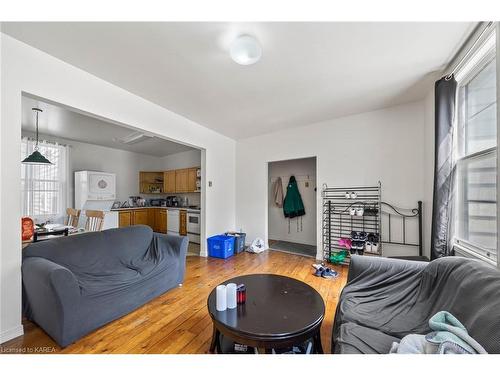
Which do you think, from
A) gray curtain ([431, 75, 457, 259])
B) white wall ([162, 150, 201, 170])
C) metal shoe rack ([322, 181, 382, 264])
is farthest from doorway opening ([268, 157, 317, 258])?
gray curtain ([431, 75, 457, 259])

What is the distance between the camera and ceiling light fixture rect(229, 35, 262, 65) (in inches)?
63.4

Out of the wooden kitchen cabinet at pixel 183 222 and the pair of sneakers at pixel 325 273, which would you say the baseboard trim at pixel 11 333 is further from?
the wooden kitchen cabinet at pixel 183 222

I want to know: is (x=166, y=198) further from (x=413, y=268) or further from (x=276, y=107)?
(x=413, y=268)

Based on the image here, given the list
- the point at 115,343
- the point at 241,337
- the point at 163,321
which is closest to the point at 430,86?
the point at 241,337

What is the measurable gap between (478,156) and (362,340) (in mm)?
1805

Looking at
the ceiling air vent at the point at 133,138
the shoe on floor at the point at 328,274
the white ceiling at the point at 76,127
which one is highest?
the white ceiling at the point at 76,127

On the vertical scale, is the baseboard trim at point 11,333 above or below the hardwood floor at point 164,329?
above

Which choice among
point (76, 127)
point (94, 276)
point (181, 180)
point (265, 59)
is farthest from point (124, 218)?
point (265, 59)

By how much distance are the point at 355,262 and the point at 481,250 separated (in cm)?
97

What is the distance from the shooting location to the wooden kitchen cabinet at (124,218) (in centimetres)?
517

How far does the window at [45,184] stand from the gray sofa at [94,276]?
3243mm

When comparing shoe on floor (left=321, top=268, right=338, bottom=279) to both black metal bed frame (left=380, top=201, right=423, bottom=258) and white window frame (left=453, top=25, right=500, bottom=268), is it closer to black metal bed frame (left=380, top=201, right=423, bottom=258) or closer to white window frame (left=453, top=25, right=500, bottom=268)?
black metal bed frame (left=380, top=201, right=423, bottom=258)

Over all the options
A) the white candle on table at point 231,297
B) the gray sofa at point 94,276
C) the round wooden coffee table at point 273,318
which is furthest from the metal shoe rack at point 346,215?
the white candle on table at point 231,297

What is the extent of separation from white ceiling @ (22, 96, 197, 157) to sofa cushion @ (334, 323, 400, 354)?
363 centimetres
